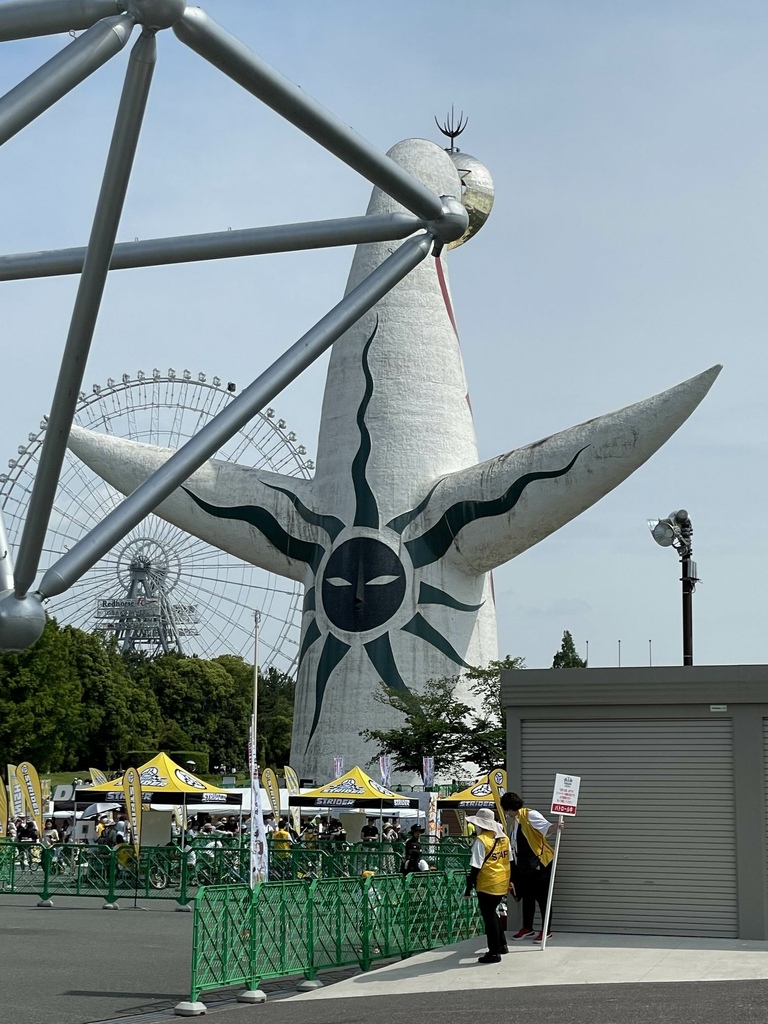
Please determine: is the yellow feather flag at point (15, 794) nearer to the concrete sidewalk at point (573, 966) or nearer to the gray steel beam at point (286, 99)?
the concrete sidewalk at point (573, 966)

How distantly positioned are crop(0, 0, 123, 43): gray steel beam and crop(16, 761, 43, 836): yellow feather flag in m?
26.7

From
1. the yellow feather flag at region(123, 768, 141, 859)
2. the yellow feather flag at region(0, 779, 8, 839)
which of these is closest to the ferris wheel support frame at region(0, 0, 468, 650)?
the yellow feather flag at region(123, 768, 141, 859)

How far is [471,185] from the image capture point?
54.1 metres

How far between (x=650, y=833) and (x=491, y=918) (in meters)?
2.88

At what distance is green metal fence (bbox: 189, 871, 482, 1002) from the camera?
Result: 13.0 meters

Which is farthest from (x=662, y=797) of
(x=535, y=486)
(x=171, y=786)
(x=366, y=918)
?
(x=535, y=486)

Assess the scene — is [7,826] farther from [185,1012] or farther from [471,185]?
[471,185]

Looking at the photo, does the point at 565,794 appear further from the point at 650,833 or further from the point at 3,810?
the point at 3,810

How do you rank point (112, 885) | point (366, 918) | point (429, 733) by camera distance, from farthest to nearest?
point (429, 733) < point (112, 885) < point (366, 918)

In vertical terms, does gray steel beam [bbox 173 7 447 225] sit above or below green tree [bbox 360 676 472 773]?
above

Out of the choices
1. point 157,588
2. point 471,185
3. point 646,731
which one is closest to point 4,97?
point 646,731

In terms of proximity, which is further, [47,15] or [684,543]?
[684,543]

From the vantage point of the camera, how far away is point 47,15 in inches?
235

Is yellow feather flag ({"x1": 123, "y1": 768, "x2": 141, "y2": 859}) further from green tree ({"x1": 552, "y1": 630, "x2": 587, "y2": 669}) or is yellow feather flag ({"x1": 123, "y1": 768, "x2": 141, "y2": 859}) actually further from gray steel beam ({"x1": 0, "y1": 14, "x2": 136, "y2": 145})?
green tree ({"x1": 552, "y1": 630, "x2": 587, "y2": 669})
